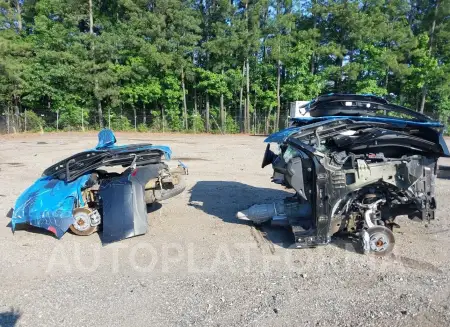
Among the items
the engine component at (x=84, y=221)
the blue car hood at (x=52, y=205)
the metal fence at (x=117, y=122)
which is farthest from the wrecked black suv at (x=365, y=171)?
the metal fence at (x=117, y=122)

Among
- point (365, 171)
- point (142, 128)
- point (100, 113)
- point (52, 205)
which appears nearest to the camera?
point (365, 171)

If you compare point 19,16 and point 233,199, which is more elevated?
point 19,16

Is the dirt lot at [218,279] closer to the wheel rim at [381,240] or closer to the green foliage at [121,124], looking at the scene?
the wheel rim at [381,240]

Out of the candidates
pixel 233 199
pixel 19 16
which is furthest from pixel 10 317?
pixel 19 16

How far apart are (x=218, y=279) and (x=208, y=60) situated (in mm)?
32912

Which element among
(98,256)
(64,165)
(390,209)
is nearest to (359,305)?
(390,209)

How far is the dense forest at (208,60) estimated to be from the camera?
31469 mm

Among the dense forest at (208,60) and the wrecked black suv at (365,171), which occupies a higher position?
the dense forest at (208,60)

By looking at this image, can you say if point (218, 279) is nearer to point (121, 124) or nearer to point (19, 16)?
point (121, 124)

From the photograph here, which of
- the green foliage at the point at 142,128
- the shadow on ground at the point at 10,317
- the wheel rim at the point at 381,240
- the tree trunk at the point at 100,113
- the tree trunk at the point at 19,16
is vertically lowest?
the shadow on ground at the point at 10,317

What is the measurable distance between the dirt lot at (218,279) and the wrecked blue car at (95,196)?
0.85ft

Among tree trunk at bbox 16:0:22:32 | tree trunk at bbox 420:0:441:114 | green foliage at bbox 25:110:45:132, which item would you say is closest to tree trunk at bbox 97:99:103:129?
green foliage at bbox 25:110:45:132

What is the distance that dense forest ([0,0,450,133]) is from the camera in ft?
103

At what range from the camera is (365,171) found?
4230 mm
